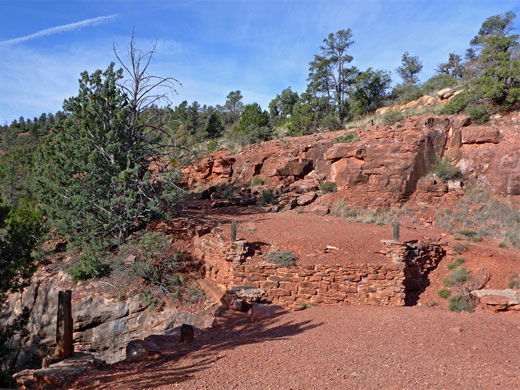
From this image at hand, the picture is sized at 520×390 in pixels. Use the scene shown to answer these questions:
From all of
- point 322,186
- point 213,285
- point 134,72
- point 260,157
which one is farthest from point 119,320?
point 260,157

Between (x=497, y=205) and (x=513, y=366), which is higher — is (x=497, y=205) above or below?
above

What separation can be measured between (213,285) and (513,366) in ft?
27.4

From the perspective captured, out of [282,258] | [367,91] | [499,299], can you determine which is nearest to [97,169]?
[282,258]

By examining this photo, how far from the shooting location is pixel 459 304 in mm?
9891

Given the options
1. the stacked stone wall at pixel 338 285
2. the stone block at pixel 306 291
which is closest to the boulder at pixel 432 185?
the stacked stone wall at pixel 338 285

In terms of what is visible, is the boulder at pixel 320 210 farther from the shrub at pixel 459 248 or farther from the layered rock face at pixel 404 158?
the shrub at pixel 459 248

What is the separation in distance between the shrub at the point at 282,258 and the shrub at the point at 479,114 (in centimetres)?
1404

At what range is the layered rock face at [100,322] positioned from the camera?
10.2 metres

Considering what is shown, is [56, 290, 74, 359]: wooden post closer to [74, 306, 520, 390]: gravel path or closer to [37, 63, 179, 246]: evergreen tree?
[74, 306, 520, 390]: gravel path

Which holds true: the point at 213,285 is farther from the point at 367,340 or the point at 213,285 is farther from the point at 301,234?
the point at 367,340

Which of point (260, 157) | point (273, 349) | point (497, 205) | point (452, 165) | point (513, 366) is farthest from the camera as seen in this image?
point (260, 157)

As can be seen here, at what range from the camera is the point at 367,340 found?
6.90 m

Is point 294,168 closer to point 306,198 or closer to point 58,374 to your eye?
point 306,198

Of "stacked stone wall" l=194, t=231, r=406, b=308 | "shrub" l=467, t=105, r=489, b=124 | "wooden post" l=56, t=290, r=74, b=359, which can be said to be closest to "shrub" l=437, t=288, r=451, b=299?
"stacked stone wall" l=194, t=231, r=406, b=308
